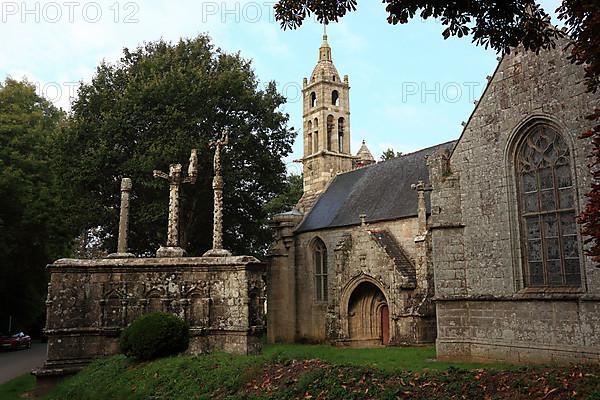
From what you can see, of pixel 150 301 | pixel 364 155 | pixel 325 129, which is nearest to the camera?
pixel 150 301

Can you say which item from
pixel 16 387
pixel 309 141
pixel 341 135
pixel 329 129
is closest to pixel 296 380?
pixel 16 387

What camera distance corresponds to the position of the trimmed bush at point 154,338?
501 inches

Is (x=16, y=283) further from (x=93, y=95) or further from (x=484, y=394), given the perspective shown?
(x=484, y=394)

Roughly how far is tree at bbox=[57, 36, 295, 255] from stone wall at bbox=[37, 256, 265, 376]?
7.81 metres

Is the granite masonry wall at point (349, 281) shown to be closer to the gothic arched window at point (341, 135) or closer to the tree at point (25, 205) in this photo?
the gothic arched window at point (341, 135)

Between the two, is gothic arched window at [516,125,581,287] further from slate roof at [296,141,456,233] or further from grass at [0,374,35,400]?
grass at [0,374,35,400]

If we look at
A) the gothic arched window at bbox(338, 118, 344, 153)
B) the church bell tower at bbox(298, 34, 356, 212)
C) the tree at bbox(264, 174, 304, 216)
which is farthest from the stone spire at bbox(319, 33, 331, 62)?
the tree at bbox(264, 174, 304, 216)

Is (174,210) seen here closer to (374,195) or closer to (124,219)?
(124,219)

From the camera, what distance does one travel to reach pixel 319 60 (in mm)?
34375

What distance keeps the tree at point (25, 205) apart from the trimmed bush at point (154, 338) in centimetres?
1394

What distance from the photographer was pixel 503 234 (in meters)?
13.5

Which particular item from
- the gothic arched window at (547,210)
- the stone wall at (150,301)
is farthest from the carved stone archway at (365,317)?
the gothic arched window at (547,210)

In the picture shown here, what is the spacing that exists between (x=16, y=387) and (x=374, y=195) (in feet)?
56.9

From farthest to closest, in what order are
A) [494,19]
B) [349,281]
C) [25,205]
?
[25,205] → [349,281] → [494,19]
